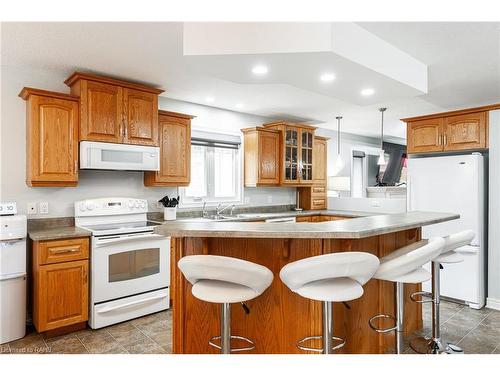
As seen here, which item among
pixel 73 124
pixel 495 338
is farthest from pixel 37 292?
pixel 495 338

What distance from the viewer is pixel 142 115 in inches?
142

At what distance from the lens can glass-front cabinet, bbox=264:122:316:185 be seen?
16.8 feet

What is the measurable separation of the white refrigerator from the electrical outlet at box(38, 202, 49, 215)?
4.06m

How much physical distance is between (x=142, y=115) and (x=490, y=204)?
3.89 meters

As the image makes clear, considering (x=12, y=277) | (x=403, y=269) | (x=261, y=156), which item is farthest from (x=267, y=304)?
(x=261, y=156)

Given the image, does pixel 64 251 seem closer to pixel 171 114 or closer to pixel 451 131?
pixel 171 114

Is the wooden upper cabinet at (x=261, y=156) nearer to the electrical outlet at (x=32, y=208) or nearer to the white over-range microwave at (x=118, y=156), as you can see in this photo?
the white over-range microwave at (x=118, y=156)

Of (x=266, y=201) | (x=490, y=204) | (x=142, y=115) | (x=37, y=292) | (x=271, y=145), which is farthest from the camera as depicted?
(x=266, y=201)

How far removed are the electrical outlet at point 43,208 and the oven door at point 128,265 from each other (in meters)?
0.65

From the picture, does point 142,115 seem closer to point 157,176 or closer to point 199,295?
point 157,176

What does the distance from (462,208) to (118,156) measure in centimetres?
370

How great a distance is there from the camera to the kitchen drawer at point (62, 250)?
9.32 feet

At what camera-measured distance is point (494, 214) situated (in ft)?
12.5

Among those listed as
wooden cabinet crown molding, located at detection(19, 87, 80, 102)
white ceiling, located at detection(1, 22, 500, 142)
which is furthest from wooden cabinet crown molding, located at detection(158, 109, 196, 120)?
wooden cabinet crown molding, located at detection(19, 87, 80, 102)
